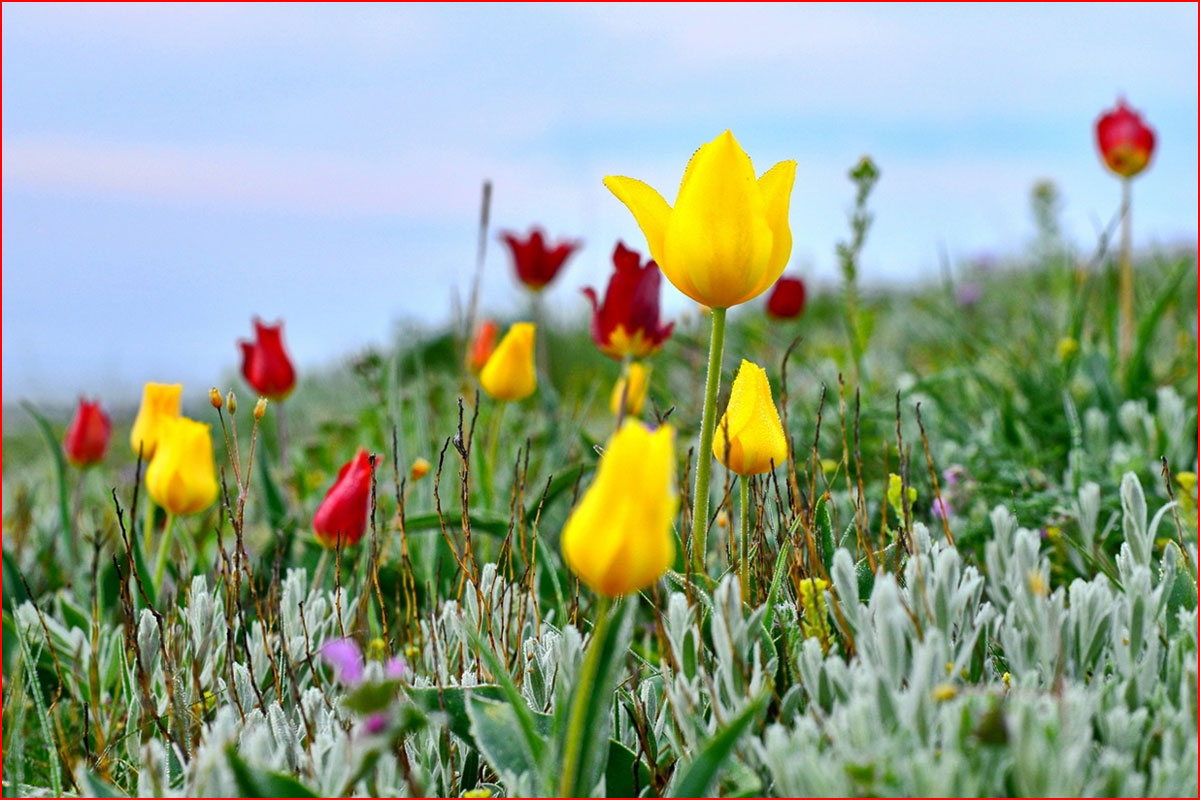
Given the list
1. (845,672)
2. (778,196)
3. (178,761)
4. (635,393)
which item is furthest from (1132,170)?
(178,761)

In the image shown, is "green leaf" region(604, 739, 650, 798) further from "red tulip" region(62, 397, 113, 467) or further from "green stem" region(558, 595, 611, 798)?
"red tulip" region(62, 397, 113, 467)

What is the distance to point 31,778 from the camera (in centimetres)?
205

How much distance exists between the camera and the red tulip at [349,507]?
2014 mm

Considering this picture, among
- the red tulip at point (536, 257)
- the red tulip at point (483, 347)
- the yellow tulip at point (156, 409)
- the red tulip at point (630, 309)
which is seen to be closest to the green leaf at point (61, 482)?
the yellow tulip at point (156, 409)

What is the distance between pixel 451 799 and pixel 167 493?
0.91 m

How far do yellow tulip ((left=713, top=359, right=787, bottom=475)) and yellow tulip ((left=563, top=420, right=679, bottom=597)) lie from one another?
0.47m

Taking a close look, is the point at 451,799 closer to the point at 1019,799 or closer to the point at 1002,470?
the point at 1019,799

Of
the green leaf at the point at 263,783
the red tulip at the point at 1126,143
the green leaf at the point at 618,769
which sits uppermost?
the red tulip at the point at 1126,143

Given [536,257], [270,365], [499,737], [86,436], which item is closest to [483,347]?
[270,365]

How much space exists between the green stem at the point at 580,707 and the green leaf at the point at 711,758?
0.11 m

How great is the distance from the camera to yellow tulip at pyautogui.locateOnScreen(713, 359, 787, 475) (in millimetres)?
1483

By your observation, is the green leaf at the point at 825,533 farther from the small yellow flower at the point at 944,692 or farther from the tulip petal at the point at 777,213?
the small yellow flower at the point at 944,692

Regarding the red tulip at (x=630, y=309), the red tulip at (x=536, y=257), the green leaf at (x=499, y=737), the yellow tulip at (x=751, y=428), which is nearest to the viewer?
the green leaf at (x=499, y=737)

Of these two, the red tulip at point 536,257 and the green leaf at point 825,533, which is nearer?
the green leaf at point 825,533
